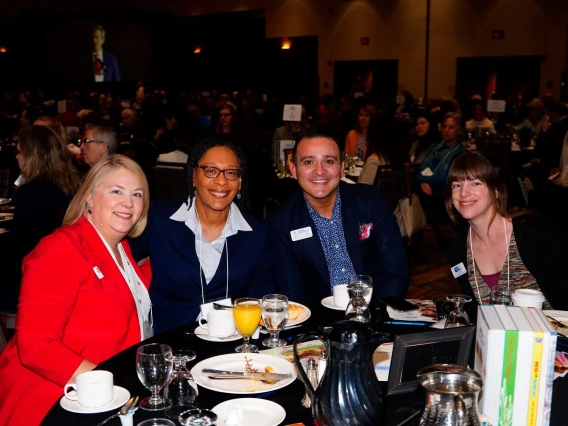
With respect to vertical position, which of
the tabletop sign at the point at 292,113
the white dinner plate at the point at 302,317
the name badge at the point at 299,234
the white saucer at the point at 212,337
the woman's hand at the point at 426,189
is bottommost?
the white saucer at the point at 212,337

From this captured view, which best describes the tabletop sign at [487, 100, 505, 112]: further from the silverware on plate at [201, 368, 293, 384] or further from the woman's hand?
the silverware on plate at [201, 368, 293, 384]

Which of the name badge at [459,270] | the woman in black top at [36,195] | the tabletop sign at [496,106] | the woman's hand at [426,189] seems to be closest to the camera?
the name badge at [459,270]

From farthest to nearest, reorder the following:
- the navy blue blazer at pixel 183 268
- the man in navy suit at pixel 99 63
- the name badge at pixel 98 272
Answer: the man in navy suit at pixel 99 63 → the navy blue blazer at pixel 183 268 → the name badge at pixel 98 272

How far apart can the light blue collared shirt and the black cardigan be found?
973mm

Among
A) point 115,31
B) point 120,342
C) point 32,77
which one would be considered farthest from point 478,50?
point 120,342

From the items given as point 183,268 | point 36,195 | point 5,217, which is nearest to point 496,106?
point 5,217

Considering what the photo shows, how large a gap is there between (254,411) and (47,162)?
2.93 m

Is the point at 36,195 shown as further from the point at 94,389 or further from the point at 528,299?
the point at 528,299

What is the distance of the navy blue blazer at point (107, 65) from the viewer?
20.4 meters

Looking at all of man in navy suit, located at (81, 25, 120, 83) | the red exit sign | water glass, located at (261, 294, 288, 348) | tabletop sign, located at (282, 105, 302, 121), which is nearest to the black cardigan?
water glass, located at (261, 294, 288, 348)

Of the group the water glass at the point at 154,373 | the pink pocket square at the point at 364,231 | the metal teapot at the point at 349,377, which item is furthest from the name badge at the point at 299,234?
the metal teapot at the point at 349,377

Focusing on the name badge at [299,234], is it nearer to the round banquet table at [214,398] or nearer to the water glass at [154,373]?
the round banquet table at [214,398]

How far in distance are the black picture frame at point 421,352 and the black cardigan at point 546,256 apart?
3.57 feet

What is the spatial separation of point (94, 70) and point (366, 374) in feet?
67.2
